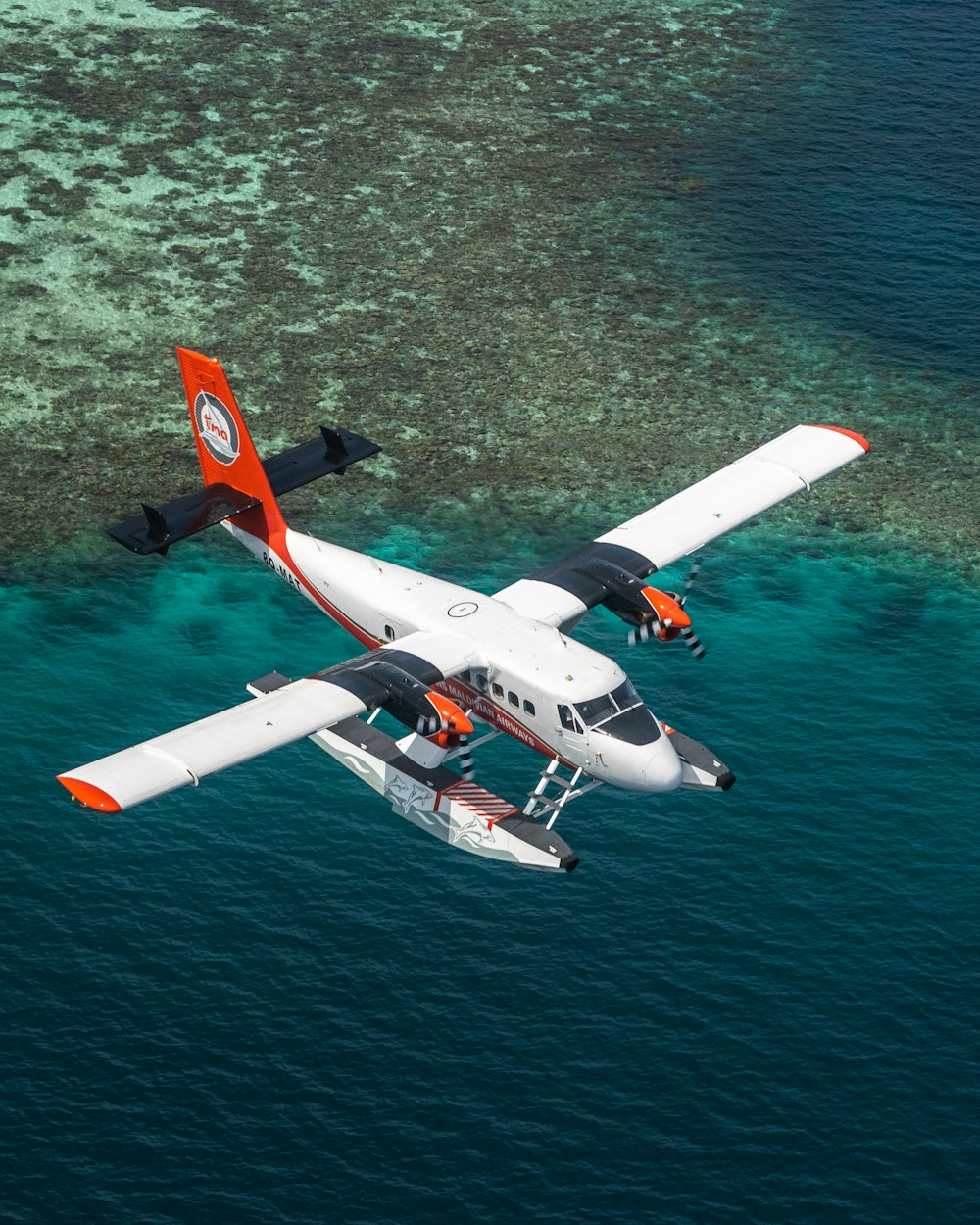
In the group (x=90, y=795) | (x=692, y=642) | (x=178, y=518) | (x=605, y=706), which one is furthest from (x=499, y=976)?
(x=178, y=518)

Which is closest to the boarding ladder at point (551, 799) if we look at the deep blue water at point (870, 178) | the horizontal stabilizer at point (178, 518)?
the horizontal stabilizer at point (178, 518)

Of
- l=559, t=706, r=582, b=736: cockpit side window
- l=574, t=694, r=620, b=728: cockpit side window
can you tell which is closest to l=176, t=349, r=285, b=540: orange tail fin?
l=559, t=706, r=582, b=736: cockpit side window

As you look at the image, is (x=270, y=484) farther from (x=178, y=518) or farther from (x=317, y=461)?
(x=178, y=518)

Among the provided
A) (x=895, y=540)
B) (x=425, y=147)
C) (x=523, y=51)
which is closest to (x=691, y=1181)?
(x=895, y=540)

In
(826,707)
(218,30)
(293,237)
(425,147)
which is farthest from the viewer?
(218,30)

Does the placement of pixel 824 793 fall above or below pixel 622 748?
below

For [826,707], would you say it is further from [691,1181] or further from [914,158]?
[914,158]

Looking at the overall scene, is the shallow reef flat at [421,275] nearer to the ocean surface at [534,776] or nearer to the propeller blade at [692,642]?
the ocean surface at [534,776]
